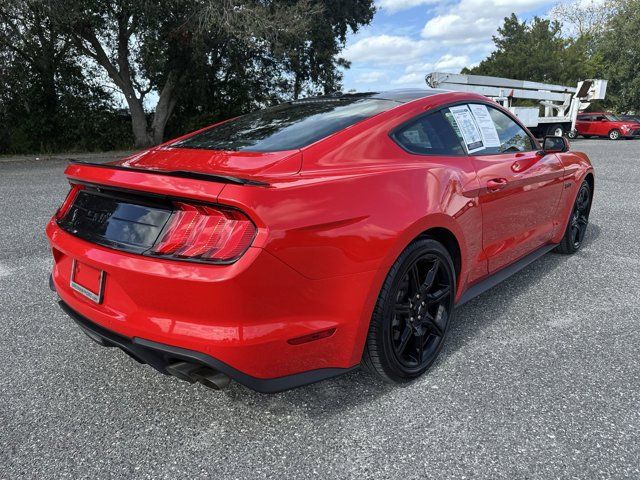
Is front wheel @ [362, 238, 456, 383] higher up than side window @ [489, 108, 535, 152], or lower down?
lower down

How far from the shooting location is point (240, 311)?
185 centimetres

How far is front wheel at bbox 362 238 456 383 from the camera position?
229cm

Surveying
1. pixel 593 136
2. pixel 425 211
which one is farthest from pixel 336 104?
pixel 593 136

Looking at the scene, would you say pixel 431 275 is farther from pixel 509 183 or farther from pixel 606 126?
pixel 606 126

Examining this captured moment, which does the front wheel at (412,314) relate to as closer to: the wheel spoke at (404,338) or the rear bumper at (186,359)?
the wheel spoke at (404,338)

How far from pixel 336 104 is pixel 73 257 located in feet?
5.59

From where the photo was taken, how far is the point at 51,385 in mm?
2537

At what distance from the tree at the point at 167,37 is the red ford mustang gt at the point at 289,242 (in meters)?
12.0

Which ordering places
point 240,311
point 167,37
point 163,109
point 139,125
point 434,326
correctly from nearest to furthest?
point 240,311, point 434,326, point 167,37, point 139,125, point 163,109

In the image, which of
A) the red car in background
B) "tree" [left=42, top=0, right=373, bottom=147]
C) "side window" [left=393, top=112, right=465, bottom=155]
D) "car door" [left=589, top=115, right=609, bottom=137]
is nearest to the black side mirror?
"side window" [left=393, top=112, right=465, bottom=155]

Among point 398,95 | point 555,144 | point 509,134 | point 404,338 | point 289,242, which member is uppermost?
point 398,95

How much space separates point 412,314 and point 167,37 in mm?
15631

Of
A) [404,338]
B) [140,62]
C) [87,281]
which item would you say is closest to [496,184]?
[404,338]

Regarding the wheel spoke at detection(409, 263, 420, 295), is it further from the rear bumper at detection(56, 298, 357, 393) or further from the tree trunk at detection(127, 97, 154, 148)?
the tree trunk at detection(127, 97, 154, 148)
